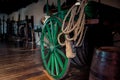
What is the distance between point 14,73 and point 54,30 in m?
1.10

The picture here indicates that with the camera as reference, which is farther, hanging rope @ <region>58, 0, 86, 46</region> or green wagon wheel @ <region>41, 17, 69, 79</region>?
green wagon wheel @ <region>41, 17, 69, 79</region>

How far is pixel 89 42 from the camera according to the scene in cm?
197

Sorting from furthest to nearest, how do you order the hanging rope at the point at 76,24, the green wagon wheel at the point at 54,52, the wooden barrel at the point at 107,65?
the green wagon wheel at the point at 54,52 → the hanging rope at the point at 76,24 → the wooden barrel at the point at 107,65

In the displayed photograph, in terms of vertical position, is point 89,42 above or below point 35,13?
below

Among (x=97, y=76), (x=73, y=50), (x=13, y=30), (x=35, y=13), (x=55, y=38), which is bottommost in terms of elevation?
(x=97, y=76)

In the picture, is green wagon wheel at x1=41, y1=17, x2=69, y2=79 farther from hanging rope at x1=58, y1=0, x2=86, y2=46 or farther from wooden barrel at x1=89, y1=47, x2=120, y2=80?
wooden barrel at x1=89, y1=47, x2=120, y2=80

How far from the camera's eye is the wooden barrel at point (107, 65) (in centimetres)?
114

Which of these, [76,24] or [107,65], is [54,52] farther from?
[107,65]

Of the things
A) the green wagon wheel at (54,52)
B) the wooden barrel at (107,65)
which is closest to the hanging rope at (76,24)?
the green wagon wheel at (54,52)

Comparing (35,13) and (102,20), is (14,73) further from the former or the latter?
(35,13)

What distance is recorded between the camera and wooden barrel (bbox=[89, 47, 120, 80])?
114cm

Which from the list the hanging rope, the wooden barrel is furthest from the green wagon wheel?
the wooden barrel

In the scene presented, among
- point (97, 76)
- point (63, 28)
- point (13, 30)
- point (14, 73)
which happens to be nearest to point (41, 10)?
point (13, 30)

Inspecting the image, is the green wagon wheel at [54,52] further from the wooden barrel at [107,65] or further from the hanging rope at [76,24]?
the wooden barrel at [107,65]
